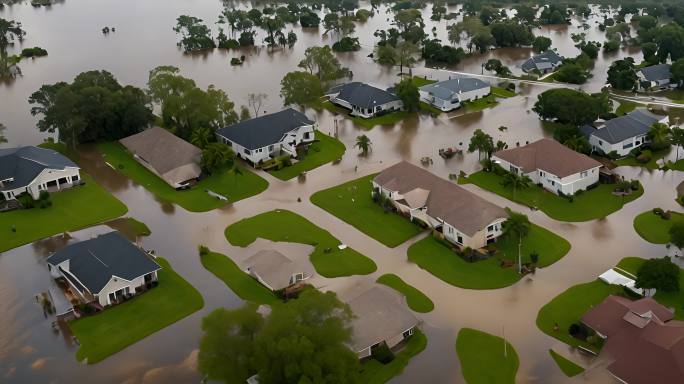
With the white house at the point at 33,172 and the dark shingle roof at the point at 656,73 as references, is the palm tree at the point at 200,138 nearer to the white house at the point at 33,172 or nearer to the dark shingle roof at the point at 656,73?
the white house at the point at 33,172

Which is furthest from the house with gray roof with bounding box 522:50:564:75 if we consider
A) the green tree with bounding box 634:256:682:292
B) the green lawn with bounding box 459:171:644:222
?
the green tree with bounding box 634:256:682:292

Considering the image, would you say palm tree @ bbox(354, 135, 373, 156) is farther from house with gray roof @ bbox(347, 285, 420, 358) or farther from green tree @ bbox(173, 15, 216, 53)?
green tree @ bbox(173, 15, 216, 53)

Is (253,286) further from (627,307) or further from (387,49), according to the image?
(387,49)

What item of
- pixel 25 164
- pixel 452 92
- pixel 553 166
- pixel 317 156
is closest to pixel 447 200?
pixel 553 166

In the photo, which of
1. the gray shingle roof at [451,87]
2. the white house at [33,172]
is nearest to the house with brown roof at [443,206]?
the gray shingle roof at [451,87]

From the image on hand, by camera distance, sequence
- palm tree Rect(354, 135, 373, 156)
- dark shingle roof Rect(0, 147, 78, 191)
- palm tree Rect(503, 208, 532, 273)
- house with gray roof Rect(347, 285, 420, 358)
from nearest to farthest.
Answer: house with gray roof Rect(347, 285, 420, 358), palm tree Rect(503, 208, 532, 273), dark shingle roof Rect(0, 147, 78, 191), palm tree Rect(354, 135, 373, 156)

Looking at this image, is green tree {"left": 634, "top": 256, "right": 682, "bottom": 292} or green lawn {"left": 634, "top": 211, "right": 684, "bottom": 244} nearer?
green tree {"left": 634, "top": 256, "right": 682, "bottom": 292}

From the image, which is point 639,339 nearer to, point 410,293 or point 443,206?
point 410,293
